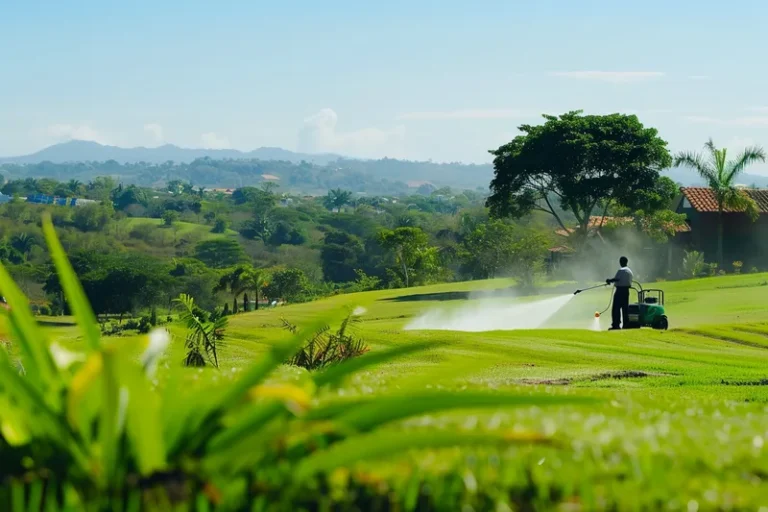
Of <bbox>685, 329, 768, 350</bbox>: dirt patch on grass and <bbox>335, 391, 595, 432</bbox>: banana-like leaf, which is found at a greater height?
<bbox>335, 391, 595, 432</bbox>: banana-like leaf

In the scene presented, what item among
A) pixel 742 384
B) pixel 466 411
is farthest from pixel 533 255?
pixel 466 411

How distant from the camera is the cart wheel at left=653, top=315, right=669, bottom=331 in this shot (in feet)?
83.6

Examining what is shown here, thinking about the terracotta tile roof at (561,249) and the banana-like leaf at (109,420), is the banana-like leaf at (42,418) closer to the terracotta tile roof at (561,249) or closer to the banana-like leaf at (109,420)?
the banana-like leaf at (109,420)

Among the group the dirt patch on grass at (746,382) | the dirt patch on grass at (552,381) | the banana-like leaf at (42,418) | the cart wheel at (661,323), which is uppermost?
the banana-like leaf at (42,418)

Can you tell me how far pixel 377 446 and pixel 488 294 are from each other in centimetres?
4633

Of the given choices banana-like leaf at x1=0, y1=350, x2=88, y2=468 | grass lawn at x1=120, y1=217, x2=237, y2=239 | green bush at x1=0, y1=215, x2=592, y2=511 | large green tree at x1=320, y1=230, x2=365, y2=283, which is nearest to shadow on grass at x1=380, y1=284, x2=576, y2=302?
green bush at x1=0, y1=215, x2=592, y2=511

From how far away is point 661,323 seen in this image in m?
25.5

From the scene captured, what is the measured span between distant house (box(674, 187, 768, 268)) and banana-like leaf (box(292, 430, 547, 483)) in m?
60.8

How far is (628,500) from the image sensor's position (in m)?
3.43

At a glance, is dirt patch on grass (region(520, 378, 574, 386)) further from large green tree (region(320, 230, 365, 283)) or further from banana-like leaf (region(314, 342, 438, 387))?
large green tree (region(320, 230, 365, 283))

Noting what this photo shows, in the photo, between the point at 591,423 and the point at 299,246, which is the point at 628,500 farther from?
the point at 299,246

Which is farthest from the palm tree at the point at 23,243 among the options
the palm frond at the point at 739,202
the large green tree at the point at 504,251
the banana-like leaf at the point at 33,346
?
the banana-like leaf at the point at 33,346

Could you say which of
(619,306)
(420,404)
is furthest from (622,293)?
(420,404)

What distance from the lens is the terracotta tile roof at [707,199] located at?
6207 centimetres
